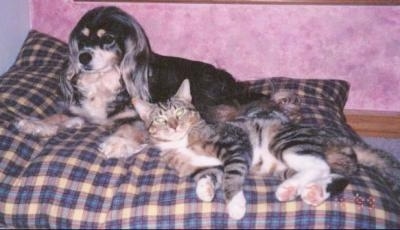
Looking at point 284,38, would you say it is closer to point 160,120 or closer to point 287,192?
point 160,120

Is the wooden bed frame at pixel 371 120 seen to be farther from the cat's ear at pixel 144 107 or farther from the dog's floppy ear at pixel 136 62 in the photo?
the cat's ear at pixel 144 107

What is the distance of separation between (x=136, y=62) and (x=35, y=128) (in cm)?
61

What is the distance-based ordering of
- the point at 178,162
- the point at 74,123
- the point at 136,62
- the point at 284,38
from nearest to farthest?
the point at 178,162, the point at 136,62, the point at 74,123, the point at 284,38

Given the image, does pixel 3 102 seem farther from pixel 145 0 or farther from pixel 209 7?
pixel 209 7

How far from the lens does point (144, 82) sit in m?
2.48

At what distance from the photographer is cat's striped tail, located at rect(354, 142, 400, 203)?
76.4 inches

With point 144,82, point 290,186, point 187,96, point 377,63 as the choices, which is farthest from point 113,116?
point 377,63

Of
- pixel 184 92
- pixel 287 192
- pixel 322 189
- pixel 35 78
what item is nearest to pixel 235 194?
pixel 287 192

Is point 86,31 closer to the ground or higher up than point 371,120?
higher up

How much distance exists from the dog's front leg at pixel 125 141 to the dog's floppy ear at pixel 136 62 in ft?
0.60

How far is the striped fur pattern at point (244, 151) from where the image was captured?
1771mm

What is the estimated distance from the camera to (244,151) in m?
1.94

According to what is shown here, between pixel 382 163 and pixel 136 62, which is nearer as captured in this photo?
pixel 382 163

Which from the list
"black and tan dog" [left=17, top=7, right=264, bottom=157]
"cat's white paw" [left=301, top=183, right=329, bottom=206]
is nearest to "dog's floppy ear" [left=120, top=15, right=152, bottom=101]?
"black and tan dog" [left=17, top=7, right=264, bottom=157]
